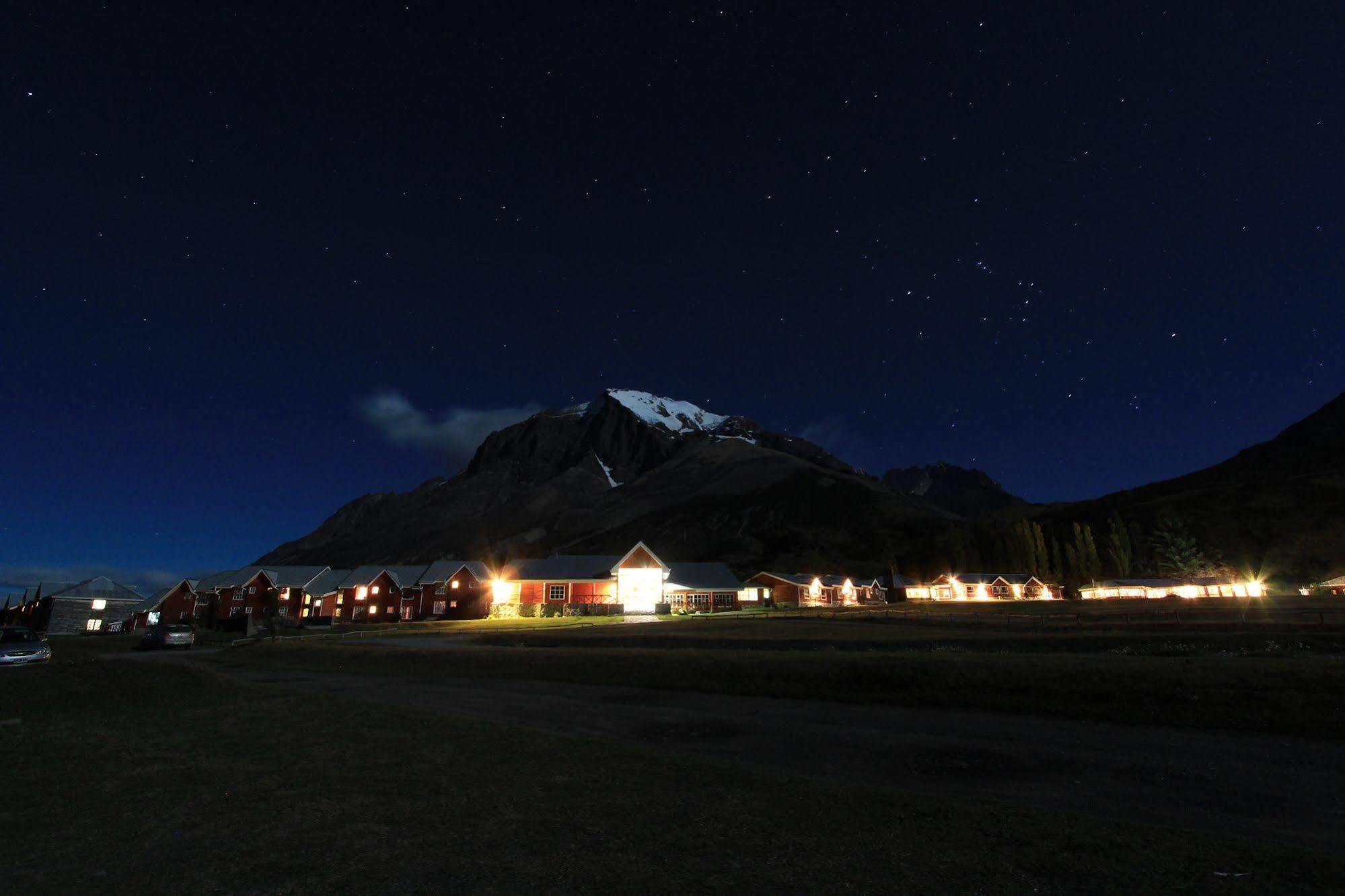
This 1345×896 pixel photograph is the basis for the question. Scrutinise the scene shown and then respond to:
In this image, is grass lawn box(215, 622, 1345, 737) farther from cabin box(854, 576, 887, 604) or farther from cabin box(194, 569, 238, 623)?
cabin box(854, 576, 887, 604)

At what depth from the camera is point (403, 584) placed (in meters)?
99.6

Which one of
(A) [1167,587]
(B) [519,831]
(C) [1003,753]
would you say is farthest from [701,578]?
(A) [1167,587]

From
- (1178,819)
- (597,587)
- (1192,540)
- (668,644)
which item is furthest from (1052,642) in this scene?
(1192,540)

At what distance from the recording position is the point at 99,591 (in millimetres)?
101750

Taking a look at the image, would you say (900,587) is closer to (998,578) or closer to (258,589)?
(998,578)

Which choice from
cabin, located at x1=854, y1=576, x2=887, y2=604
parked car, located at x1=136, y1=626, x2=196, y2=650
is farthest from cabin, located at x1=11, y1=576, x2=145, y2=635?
cabin, located at x1=854, y1=576, x2=887, y2=604

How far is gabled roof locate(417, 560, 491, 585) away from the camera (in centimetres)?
9619

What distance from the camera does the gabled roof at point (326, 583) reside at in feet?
338

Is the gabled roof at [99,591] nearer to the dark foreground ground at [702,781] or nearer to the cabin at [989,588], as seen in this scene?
the dark foreground ground at [702,781]

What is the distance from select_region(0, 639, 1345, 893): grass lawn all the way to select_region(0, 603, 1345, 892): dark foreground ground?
0.05 meters

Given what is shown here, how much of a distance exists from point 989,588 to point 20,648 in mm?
162071

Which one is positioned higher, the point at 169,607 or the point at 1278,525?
the point at 1278,525

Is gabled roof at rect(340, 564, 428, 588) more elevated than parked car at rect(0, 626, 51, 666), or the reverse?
gabled roof at rect(340, 564, 428, 588)

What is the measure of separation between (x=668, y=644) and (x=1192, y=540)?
16904cm
